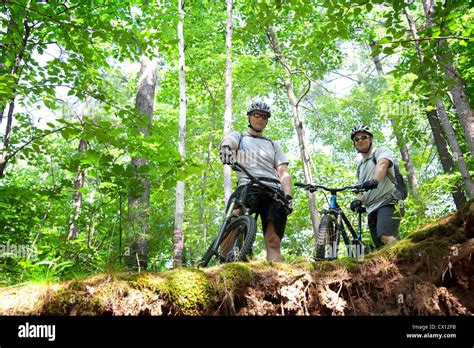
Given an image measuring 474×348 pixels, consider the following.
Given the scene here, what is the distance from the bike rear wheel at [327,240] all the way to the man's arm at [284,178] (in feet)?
2.27

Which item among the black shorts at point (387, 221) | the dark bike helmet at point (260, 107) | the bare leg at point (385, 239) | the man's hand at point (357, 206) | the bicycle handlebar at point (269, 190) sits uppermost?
the dark bike helmet at point (260, 107)

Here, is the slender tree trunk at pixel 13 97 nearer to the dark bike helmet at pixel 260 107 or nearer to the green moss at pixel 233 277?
the dark bike helmet at pixel 260 107

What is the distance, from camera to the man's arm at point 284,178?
19.4ft

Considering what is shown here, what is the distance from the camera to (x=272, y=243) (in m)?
5.59

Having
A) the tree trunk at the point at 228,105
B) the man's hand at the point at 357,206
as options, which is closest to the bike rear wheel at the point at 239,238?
the man's hand at the point at 357,206

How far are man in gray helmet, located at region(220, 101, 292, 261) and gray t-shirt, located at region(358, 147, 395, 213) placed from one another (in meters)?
1.28

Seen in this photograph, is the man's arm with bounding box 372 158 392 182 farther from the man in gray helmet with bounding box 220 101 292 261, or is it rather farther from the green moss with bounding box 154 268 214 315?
the green moss with bounding box 154 268 214 315

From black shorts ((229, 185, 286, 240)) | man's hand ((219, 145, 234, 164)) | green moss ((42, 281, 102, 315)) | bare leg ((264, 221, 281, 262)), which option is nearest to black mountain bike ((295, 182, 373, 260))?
black shorts ((229, 185, 286, 240))

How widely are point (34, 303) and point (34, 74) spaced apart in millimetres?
5540

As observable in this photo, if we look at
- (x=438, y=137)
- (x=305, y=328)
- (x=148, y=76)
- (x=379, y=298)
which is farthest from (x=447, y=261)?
(x=438, y=137)

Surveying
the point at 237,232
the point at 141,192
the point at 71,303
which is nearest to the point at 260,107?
the point at 237,232

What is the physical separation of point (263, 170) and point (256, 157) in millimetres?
218

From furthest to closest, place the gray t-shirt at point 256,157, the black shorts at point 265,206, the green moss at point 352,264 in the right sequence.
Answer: the gray t-shirt at point 256,157 < the black shorts at point 265,206 < the green moss at point 352,264

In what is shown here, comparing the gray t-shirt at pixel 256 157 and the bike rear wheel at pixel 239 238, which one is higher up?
the gray t-shirt at pixel 256 157
